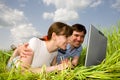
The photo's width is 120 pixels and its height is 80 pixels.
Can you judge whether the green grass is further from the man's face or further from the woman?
the man's face

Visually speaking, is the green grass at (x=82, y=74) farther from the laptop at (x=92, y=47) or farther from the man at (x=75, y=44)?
the man at (x=75, y=44)

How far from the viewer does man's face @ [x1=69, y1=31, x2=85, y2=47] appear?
3.38m

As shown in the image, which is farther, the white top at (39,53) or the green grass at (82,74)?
the white top at (39,53)

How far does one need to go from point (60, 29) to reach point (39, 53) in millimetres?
287

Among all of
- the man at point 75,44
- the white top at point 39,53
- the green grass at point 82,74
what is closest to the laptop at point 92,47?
the green grass at point 82,74

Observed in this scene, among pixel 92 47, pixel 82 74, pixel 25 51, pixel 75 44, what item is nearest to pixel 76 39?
pixel 75 44

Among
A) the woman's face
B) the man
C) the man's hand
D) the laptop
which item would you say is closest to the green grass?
the laptop

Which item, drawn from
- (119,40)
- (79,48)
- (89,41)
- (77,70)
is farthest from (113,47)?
(77,70)

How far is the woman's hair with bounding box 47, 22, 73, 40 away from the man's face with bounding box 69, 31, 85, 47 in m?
0.77

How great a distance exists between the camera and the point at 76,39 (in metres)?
3.38

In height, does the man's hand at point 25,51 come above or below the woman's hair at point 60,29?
below

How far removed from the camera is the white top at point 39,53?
2.43 m

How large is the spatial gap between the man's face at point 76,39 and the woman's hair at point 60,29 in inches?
30.4

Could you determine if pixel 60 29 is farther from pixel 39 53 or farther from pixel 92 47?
pixel 92 47
